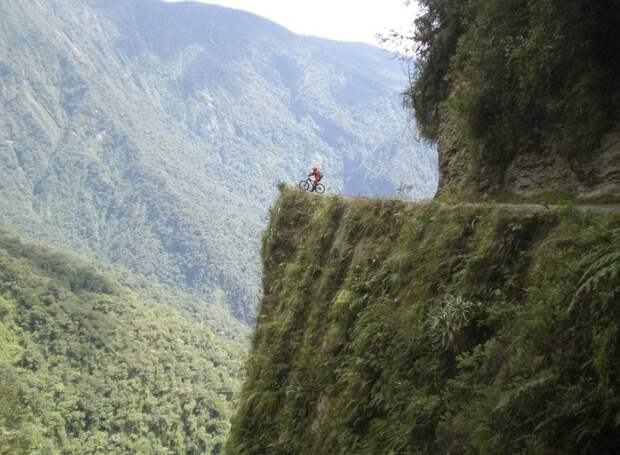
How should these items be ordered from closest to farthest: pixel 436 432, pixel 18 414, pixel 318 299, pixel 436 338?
pixel 436 432, pixel 436 338, pixel 318 299, pixel 18 414

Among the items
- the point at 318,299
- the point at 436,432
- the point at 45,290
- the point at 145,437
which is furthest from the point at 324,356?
the point at 45,290

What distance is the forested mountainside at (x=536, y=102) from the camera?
723 cm

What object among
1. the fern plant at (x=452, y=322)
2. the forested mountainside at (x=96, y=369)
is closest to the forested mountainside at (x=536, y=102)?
the fern plant at (x=452, y=322)

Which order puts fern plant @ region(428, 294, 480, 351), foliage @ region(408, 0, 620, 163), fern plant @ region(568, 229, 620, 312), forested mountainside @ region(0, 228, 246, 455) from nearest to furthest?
fern plant @ region(568, 229, 620, 312) → fern plant @ region(428, 294, 480, 351) → foliage @ region(408, 0, 620, 163) → forested mountainside @ region(0, 228, 246, 455)

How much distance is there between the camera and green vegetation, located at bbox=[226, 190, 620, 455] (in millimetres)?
3395

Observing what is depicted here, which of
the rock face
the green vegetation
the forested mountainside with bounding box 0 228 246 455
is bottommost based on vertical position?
the forested mountainside with bounding box 0 228 246 455

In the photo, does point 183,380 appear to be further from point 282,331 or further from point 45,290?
point 282,331

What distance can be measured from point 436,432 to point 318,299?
434 cm

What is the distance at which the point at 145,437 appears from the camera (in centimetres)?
8031

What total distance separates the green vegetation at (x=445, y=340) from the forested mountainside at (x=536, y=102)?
258 cm

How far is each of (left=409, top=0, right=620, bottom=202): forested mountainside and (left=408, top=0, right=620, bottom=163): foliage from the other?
0.01 meters

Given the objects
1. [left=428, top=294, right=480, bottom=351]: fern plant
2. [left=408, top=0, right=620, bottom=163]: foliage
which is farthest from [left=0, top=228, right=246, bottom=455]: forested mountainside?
[left=428, top=294, right=480, bottom=351]: fern plant

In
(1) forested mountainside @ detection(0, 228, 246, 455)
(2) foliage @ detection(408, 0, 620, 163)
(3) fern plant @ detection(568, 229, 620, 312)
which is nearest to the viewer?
(3) fern plant @ detection(568, 229, 620, 312)

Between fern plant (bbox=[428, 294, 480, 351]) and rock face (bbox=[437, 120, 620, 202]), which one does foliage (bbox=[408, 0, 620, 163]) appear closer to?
rock face (bbox=[437, 120, 620, 202])
